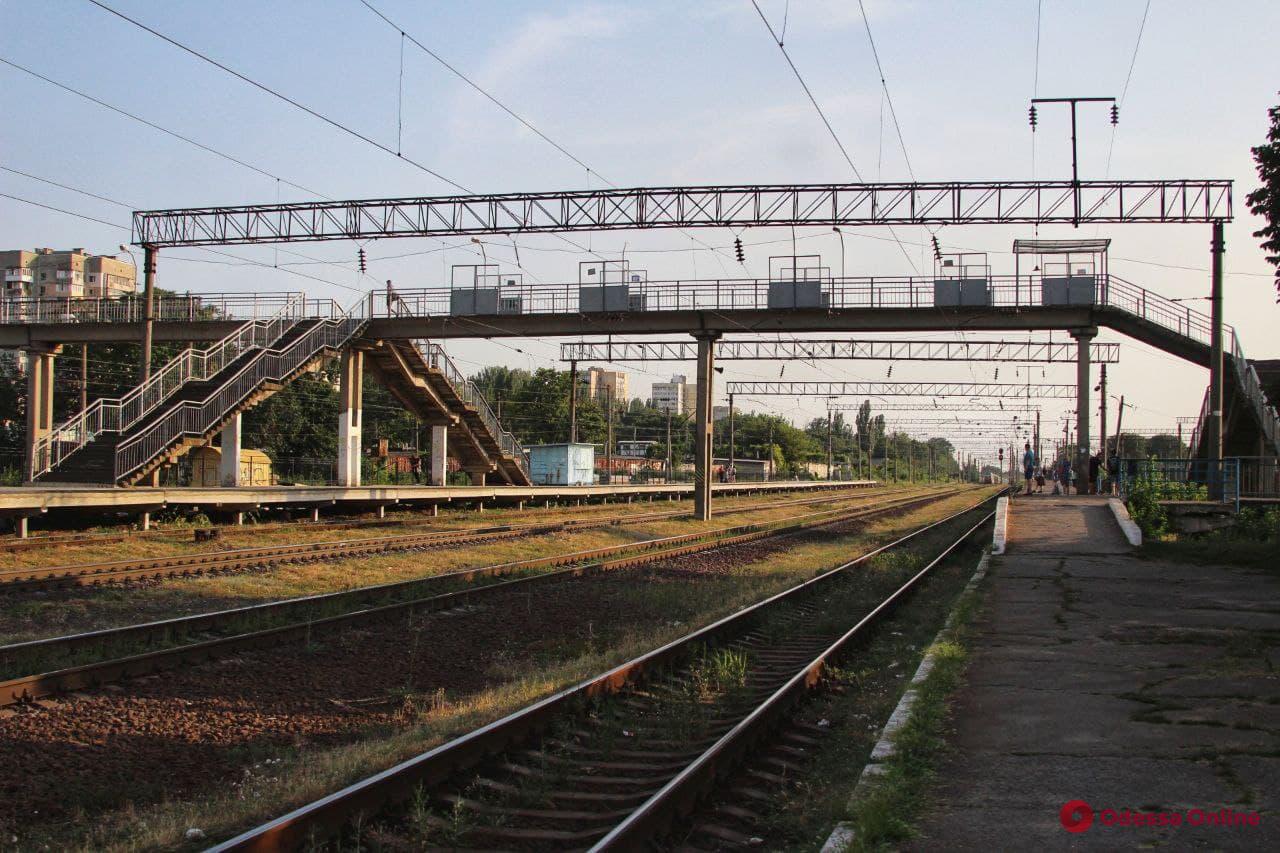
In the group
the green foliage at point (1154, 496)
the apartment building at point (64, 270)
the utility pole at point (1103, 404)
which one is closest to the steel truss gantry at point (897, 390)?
the utility pole at point (1103, 404)

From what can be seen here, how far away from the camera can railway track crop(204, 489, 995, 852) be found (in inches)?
212

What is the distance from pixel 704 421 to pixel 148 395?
16.5 meters

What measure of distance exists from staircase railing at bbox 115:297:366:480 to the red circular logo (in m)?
24.5

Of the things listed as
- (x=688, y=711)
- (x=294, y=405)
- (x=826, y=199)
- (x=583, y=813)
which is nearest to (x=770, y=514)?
(x=826, y=199)

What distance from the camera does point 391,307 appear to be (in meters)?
35.6

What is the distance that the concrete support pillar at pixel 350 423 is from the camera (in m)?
36.1

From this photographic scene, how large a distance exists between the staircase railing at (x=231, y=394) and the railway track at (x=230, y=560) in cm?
761

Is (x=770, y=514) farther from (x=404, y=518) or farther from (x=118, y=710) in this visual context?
(x=118, y=710)

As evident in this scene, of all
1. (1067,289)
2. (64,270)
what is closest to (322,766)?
(1067,289)

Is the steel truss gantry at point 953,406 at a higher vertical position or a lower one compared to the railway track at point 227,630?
higher

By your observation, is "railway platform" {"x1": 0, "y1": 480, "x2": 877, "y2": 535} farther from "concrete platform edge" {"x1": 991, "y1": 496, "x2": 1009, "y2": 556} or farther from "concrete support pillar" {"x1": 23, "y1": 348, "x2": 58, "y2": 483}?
"concrete platform edge" {"x1": 991, "y1": 496, "x2": 1009, "y2": 556}

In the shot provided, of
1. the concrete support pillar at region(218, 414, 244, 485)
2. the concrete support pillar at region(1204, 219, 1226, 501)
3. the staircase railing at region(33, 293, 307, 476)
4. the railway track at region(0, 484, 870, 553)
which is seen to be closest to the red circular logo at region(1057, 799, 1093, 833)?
the railway track at region(0, 484, 870, 553)

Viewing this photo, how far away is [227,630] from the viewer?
11.6m

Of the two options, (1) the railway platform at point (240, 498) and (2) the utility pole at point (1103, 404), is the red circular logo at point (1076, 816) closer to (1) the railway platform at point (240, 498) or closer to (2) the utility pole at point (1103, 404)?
(1) the railway platform at point (240, 498)
